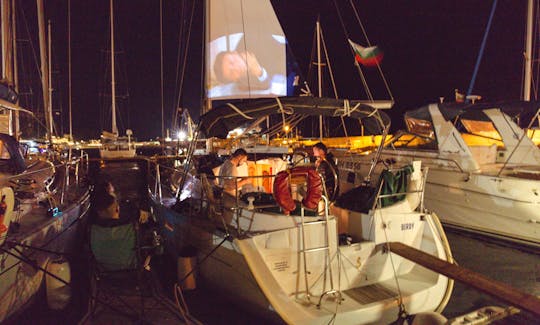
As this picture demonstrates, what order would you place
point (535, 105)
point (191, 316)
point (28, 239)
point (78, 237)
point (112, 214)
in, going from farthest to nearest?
point (535, 105) < point (78, 237) < point (112, 214) < point (28, 239) < point (191, 316)

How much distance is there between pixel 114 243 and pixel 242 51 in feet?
22.5

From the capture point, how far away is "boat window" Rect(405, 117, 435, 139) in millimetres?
11859

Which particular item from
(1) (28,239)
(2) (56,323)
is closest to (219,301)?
(2) (56,323)

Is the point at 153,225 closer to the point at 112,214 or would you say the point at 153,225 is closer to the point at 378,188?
the point at 112,214

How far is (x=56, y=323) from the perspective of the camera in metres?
5.53

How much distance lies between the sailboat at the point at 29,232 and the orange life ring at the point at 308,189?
11.6ft

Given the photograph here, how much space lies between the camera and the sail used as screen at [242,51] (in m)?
10.5

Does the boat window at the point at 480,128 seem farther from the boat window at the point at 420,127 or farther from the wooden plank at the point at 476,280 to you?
the wooden plank at the point at 476,280

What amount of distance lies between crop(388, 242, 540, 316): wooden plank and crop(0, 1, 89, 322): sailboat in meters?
5.19

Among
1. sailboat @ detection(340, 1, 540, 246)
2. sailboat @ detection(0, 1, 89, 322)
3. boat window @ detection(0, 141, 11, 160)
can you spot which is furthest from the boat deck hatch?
boat window @ detection(0, 141, 11, 160)

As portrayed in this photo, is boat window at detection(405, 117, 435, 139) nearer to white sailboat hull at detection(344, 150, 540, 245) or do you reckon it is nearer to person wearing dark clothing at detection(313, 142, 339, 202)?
white sailboat hull at detection(344, 150, 540, 245)

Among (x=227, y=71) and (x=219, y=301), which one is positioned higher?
(x=227, y=71)

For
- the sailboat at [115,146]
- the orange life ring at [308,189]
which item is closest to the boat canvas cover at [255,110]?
the orange life ring at [308,189]

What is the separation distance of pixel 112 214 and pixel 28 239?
147 cm
